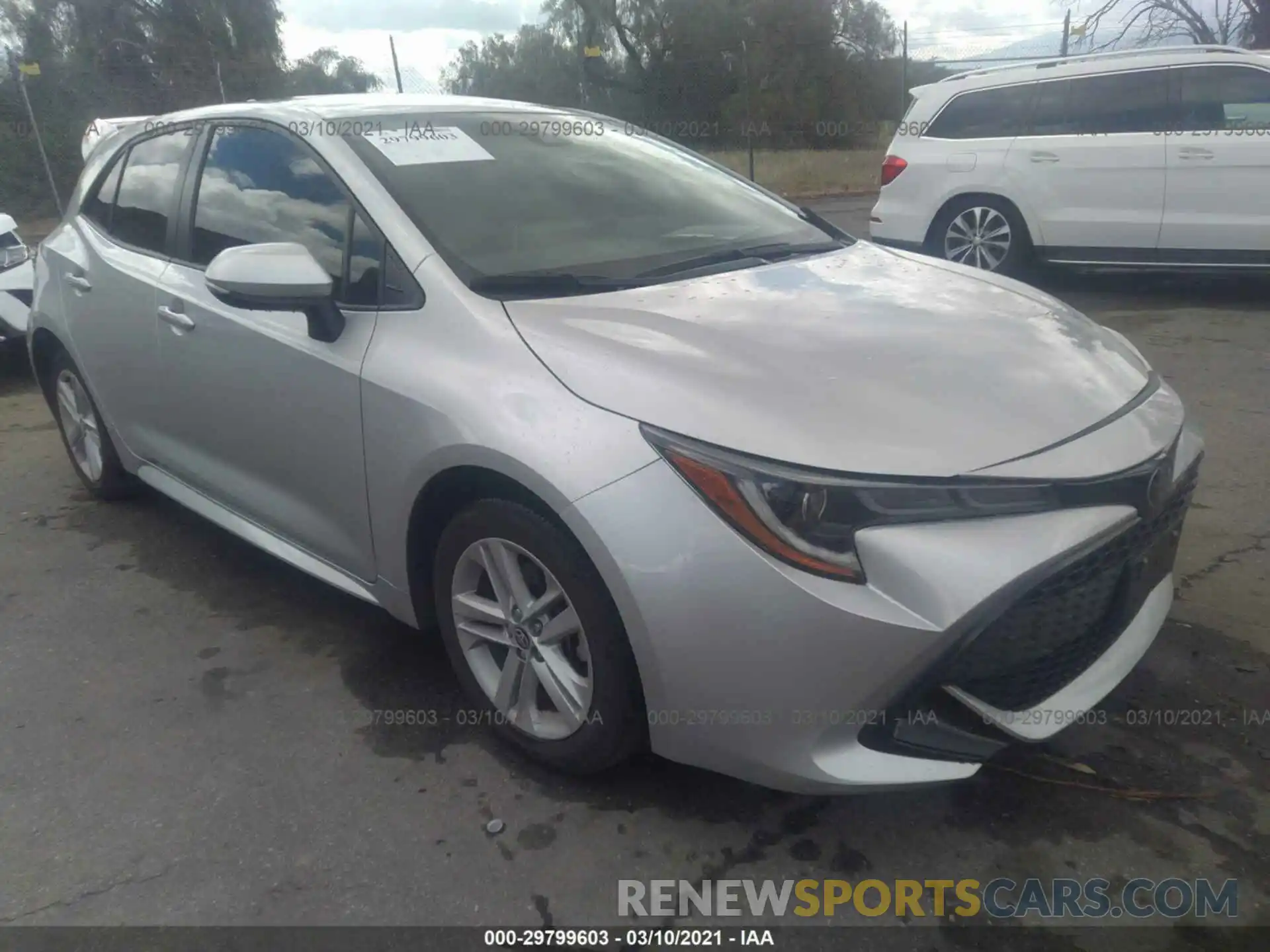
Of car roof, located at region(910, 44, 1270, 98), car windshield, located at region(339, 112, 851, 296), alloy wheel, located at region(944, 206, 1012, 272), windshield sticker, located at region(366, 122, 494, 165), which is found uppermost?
car roof, located at region(910, 44, 1270, 98)

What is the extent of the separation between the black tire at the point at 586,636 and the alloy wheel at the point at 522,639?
26mm

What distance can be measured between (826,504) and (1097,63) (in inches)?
281

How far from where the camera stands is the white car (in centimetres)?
665

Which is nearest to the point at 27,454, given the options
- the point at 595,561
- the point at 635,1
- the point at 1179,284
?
the point at 595,561

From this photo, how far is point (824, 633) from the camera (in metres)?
1.92

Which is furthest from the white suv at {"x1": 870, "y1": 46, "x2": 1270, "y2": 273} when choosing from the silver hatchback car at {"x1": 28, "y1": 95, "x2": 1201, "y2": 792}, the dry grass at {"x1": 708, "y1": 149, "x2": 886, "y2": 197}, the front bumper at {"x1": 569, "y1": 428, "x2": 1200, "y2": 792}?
the dry grass at {"x1": 708, "y1": 149, "x2": 886, "y2": 197}

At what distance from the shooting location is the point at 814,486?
1942 mm

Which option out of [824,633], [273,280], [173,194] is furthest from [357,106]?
[824,633]

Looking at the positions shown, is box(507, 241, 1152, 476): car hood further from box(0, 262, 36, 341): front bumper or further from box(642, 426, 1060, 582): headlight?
box(0, 262, 36, 341): front bumper

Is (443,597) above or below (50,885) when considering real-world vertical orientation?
above

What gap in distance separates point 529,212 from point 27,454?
151 inches

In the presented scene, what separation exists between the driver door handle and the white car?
3887 mm

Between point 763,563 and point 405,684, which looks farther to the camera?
point 405,684

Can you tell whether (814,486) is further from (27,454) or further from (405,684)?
(27,454)
